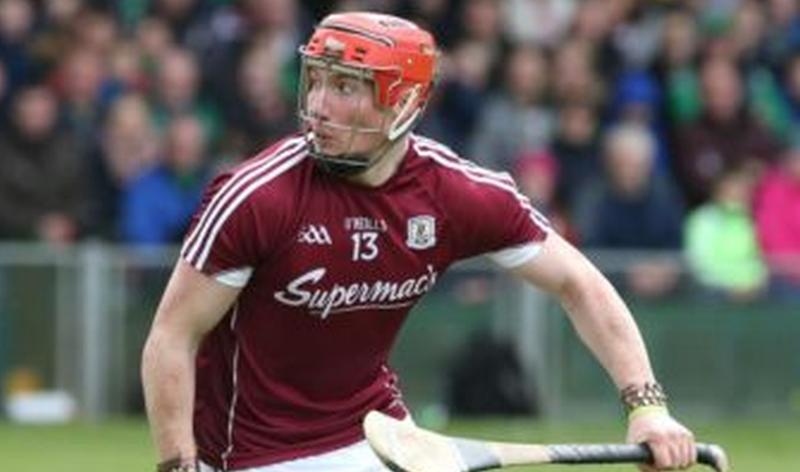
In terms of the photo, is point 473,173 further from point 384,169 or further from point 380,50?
point 380,50

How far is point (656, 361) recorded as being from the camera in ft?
52.5

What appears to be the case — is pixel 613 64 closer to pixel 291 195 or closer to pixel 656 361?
pixel 656 361

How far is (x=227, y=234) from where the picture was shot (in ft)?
22.9

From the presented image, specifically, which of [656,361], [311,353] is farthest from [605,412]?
[311,353]

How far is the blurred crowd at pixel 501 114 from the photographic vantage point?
52.4 ft

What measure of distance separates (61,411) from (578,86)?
3.89 m

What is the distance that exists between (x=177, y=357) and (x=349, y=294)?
540mm

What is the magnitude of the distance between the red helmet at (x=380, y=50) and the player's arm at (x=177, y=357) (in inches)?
26.9

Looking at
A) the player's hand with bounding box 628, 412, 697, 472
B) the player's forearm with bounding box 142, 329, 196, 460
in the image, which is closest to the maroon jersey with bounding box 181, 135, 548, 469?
the player's forearm with bounding box 142, 329, 196, 460

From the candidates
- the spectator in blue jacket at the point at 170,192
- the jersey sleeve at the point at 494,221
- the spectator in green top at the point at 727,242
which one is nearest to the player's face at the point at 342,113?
the jersey sleeve at the point at 494,221

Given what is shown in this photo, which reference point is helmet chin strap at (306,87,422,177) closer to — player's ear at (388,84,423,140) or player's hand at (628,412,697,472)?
player's ear at (388,84,423,140)

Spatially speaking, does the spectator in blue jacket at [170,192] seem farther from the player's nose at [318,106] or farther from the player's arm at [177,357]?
the player's arm at [177,357]

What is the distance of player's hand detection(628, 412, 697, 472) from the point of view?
7.20 meters

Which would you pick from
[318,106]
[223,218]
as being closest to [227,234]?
[223,218]
